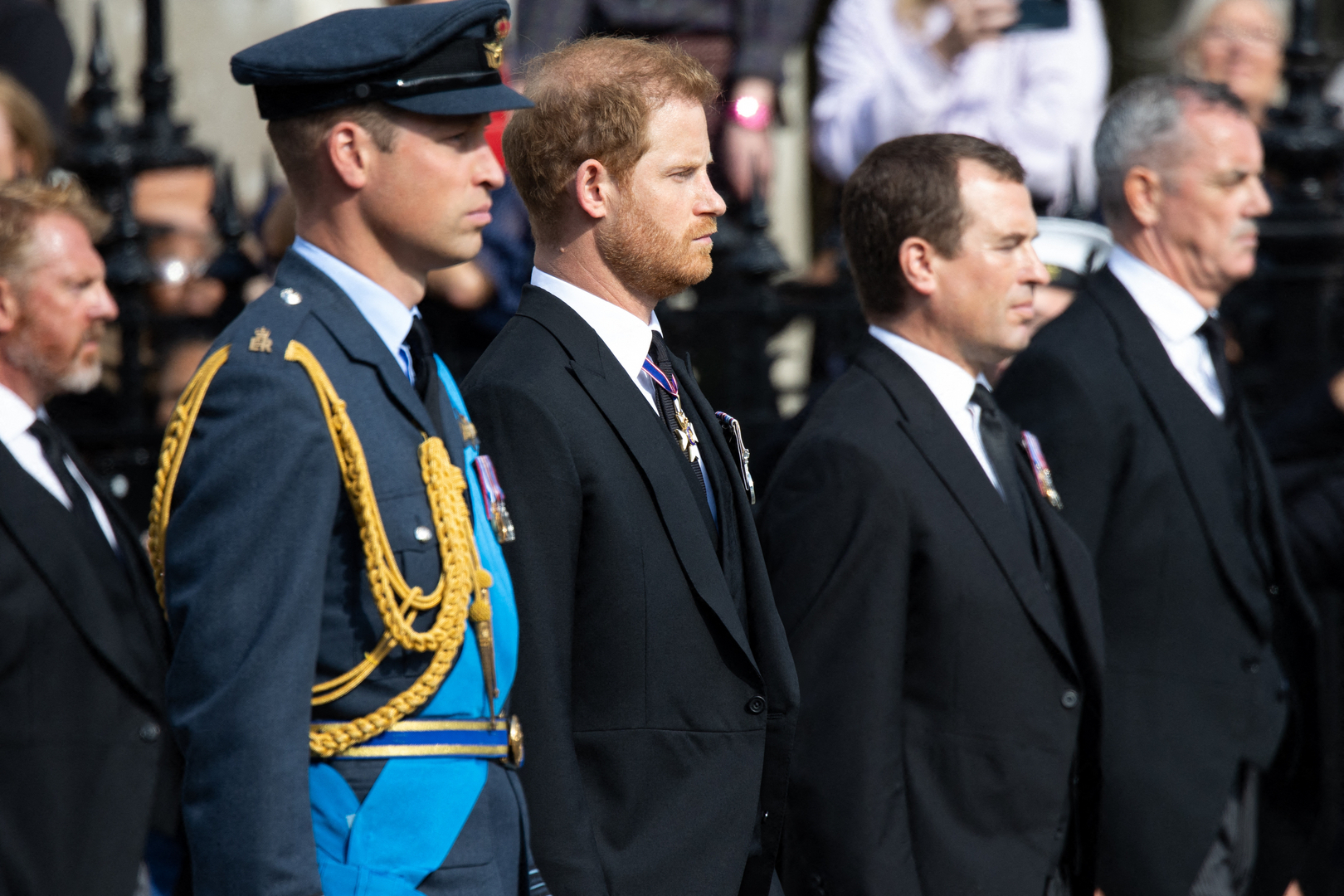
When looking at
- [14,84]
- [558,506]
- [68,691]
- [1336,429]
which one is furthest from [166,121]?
[1336,429]

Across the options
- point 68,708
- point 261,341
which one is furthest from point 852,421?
point 68,708

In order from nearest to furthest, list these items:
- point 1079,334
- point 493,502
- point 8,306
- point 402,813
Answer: point 402,813 < point 493,502 < point 8,306 < point 1079,334

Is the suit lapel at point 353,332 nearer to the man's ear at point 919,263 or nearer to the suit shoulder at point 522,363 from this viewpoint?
the suit shoulder at point 522,363

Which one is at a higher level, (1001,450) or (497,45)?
(497,45)

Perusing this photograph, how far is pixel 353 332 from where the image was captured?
8.20 feet

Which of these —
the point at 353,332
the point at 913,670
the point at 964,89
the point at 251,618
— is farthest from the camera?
the point at 964,89

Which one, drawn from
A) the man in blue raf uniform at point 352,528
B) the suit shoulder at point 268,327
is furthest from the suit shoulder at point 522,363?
the suit shoulder at point 268,327

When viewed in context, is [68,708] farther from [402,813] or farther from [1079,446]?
[1079,446]

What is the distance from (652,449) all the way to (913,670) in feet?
3.01

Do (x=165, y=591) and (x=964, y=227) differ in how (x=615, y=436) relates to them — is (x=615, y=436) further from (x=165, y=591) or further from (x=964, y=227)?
(x=964, y=227)

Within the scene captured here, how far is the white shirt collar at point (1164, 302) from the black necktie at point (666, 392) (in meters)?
1.70

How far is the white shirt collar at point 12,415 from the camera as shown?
3.72m

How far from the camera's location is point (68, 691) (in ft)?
11.4

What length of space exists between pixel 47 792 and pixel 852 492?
179cm
